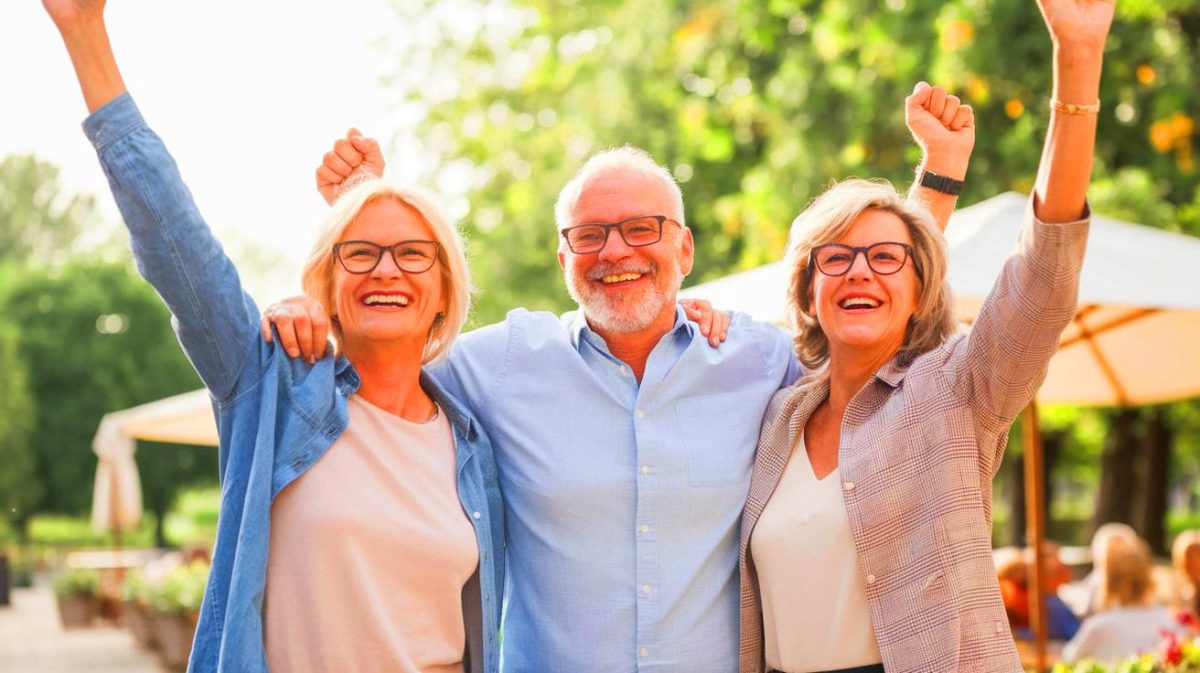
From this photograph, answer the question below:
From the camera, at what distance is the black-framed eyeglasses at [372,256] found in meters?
3.39

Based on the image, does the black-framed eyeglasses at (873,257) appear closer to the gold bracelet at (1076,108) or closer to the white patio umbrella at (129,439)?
the gold bracelet at (1076,108)

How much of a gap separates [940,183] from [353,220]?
5.33ft

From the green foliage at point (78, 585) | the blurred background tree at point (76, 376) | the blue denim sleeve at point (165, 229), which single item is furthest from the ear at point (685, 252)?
the blurred background tree at point (76, 376)

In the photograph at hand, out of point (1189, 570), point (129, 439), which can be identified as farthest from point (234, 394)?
point (129, 439)

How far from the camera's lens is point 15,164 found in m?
56.5

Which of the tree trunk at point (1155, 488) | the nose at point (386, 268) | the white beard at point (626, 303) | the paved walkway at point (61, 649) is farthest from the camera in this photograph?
the tree trunk at point (1155, 488)

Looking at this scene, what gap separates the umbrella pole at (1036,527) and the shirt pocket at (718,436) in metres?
4.31

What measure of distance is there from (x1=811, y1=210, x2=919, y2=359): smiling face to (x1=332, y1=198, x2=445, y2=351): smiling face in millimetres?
982

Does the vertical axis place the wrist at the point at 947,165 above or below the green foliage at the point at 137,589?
above

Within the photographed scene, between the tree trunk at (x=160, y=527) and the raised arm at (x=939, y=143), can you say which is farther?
the tree trunk at (x=160, y=527)

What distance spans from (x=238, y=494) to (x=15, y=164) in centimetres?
5843

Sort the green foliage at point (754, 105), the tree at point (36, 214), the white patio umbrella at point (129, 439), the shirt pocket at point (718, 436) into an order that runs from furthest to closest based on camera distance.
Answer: the tree at point (36, 214) < the white patio umbrella at point (129, 439) < the green foliage at point (754, 105) < the shirt pocket at point (718, 436)

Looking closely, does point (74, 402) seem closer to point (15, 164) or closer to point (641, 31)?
point (15, 164)

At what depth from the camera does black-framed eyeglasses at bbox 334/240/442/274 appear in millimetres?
3395
